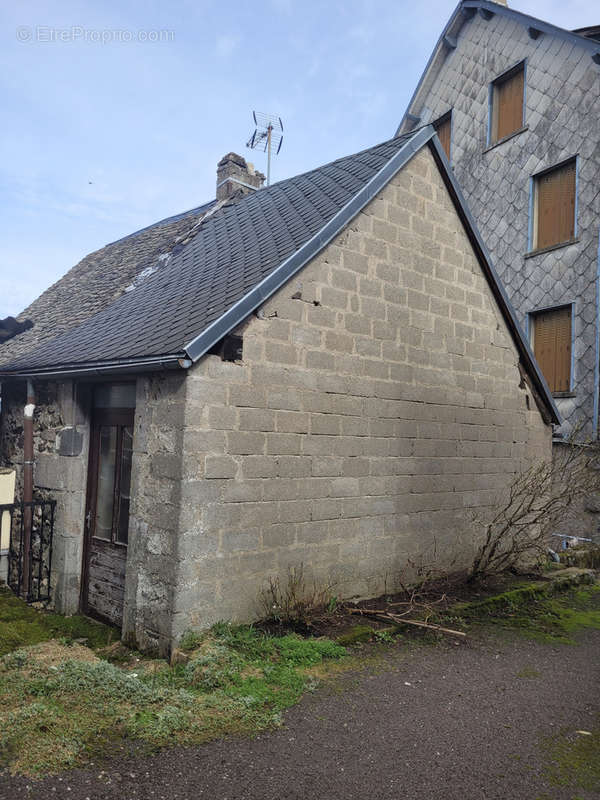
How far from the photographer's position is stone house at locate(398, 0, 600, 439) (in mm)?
10750

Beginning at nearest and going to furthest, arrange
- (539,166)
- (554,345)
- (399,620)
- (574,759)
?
1. (574,759)
2. (399,620)
3. (554,345)
4. (539,166)

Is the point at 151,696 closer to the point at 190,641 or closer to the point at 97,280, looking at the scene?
the point at 190,641

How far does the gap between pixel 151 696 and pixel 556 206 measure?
10734mm

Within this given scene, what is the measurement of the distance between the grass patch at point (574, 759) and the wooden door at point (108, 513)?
4073 mm

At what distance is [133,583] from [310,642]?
160 cm

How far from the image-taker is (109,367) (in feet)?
18.6

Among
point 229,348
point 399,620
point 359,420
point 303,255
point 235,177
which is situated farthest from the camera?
point 235,177

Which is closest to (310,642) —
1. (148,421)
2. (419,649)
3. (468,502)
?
(419,649)

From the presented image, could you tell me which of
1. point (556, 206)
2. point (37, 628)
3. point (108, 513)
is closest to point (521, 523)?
point (108, 513)

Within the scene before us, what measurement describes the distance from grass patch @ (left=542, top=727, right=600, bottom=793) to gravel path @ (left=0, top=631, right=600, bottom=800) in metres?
0.06

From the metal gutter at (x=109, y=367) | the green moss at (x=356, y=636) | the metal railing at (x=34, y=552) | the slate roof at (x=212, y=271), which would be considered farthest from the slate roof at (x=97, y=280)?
the green moss at (x=356, y=636)

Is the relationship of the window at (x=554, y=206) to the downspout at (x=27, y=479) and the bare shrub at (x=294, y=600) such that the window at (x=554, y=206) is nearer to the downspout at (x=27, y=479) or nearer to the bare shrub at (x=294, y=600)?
the bare shrub at (x=294, y=600)

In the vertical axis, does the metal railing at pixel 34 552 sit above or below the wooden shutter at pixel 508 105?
below

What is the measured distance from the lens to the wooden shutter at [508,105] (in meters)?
12.5
